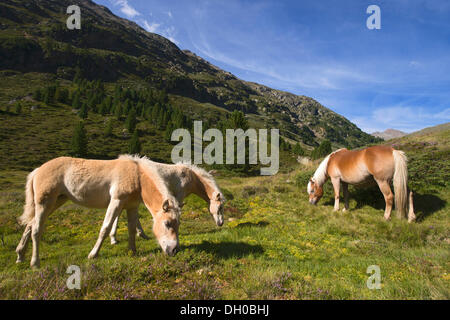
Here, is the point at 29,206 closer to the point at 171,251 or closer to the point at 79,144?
the point at 171,251

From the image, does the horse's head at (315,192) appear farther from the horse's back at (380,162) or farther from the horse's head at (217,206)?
the horse's head at (217,206)

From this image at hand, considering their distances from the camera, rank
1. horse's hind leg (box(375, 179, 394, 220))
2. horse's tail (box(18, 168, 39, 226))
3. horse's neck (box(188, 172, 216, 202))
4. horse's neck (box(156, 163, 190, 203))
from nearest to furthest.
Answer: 1. horse's tail (box(18, 168, 39, 226))
2. horse's neck (box(156, 163, 190, 203))
3. horse's neck (box(188, 172, 216, 202))
4. horse's hind leg (box(375, 179, 394, 220))

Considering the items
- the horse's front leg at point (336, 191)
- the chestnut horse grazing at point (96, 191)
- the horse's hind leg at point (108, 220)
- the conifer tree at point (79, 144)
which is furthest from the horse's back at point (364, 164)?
the conifer tree at point (79, 144)

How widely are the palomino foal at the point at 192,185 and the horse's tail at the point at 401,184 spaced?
724 centimetres

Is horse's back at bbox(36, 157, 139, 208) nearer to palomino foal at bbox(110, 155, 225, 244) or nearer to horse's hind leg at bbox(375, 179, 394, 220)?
palomino foal at bbox(110, 155, 225, 244)

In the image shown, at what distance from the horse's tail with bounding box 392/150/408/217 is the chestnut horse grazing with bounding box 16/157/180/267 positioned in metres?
9.03

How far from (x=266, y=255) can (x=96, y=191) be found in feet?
16.0

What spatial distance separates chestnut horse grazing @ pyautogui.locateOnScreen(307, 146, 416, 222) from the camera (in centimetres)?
877

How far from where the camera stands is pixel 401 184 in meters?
8.72

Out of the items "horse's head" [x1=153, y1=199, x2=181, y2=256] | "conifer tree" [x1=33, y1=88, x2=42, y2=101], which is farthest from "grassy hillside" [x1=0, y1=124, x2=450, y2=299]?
"conifer tree" [x1=33, y1=88, x2=42, y2=101]

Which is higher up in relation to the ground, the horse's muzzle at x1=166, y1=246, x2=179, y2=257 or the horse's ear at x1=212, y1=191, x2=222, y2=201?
the horse's ear at x1=212, y1=191, x2=222, y2=201

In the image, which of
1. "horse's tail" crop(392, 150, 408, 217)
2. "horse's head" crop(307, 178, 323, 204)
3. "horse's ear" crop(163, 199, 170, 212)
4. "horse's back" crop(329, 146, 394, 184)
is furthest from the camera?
"horse's head" crop(307, 178, 323, 204)

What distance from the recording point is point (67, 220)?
1016 centimetres

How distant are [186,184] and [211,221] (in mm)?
3098
